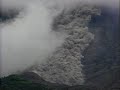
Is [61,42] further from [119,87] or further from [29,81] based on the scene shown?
[119,87]

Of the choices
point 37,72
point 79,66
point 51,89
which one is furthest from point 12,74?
point 51,89

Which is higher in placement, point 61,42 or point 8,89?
point 61,42

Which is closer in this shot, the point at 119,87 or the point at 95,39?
the point at 119,87

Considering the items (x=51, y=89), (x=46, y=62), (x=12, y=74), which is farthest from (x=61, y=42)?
(x=51, y=89)

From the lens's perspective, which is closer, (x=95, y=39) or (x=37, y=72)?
(x=37, y=72)

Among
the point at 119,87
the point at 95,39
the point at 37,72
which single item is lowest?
the point at 119,87

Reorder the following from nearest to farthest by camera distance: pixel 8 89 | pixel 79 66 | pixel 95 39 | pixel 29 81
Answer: pixel 8 89, pixel 29 81, pixel 79 66, pixel 95 39

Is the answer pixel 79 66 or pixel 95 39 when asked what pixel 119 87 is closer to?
pixel 79 66

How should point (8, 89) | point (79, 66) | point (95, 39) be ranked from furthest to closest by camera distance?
1. point (95, 39)
2. point (79, 66)
3. point (8, 89)

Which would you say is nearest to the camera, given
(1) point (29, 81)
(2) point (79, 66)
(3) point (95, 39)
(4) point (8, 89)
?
(4) point (8, 89)
